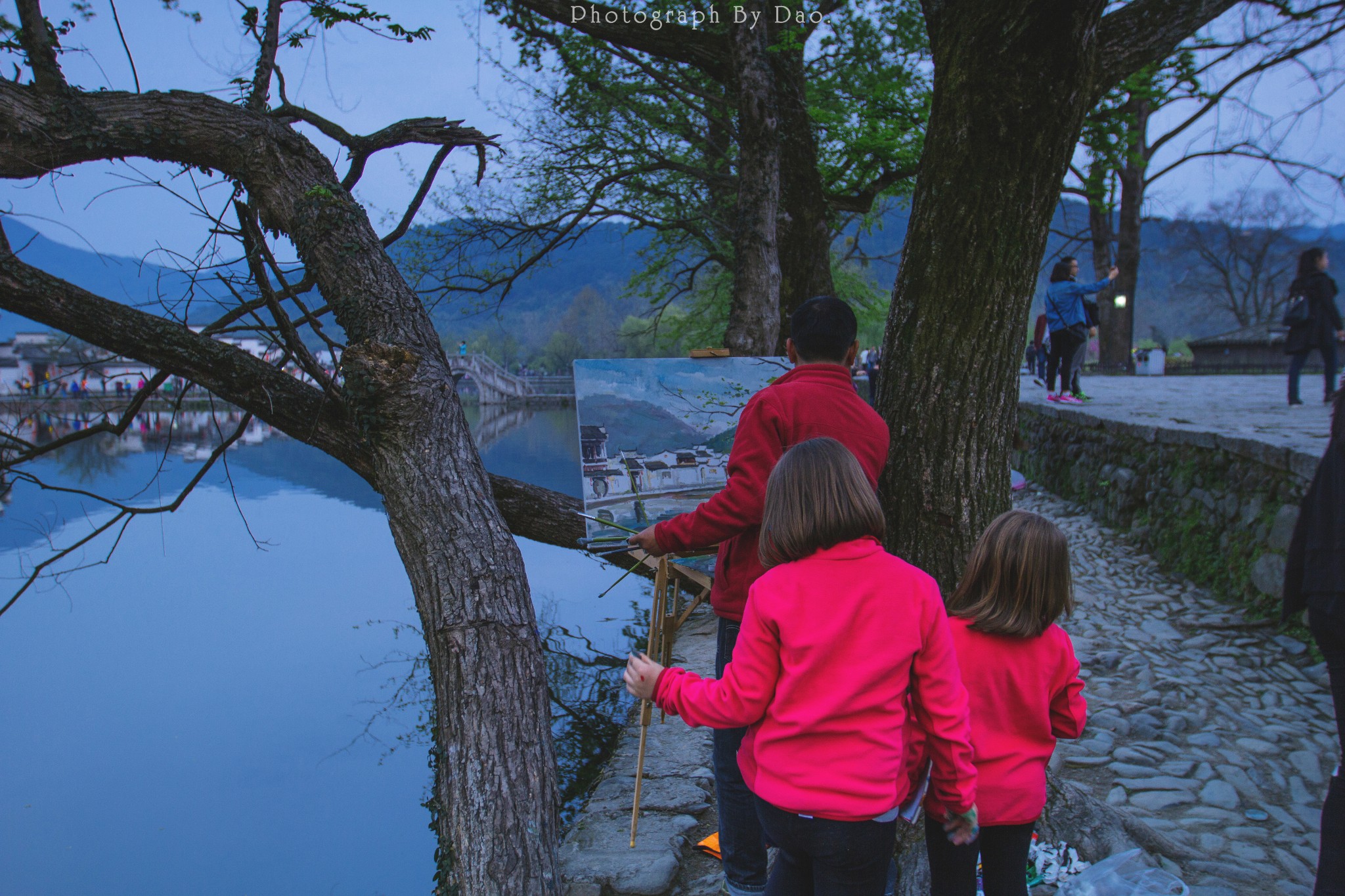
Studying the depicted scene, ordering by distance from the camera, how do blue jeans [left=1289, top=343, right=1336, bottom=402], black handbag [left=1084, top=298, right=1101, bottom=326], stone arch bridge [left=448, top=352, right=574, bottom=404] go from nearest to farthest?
blue jeans [left=1289, top=343, right=1336, bottom=402]
black handbag [left=1084, top=298, right=1101, bottom=326]
stone arch bridge [left=448, top=352, right=574, bottom=404]

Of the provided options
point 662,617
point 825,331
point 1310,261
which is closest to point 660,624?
point 662,617

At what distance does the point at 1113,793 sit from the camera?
3277 millimetres

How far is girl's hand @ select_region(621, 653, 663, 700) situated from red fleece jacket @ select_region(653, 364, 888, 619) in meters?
0.48

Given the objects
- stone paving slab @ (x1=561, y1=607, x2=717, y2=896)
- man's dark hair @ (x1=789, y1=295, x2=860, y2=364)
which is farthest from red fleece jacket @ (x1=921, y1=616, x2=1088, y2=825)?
stone paving slab @ (x1=561, y1=607, x2=717, y2=896)

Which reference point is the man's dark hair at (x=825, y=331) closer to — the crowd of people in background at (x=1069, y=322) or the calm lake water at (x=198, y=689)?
the calm lake water at (x=198, y=689)

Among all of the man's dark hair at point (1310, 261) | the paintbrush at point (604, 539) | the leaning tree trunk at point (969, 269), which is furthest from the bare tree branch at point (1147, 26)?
the man's dark hair at point (1310, 261)

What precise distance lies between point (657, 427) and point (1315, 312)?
7138mm

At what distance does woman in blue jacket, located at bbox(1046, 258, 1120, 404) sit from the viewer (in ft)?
28.4

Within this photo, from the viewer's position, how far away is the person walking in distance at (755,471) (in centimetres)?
224

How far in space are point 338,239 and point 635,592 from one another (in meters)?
6.70

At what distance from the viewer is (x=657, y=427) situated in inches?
150

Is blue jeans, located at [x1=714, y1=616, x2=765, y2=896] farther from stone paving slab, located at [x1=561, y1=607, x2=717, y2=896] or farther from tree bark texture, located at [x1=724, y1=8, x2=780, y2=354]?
tree bark texture, located at [x1=724, y1=8, x2=780, y2=354]

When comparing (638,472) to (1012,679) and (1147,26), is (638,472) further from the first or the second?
(1147,26)

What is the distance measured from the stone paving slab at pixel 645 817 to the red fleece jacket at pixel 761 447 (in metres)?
1.32
